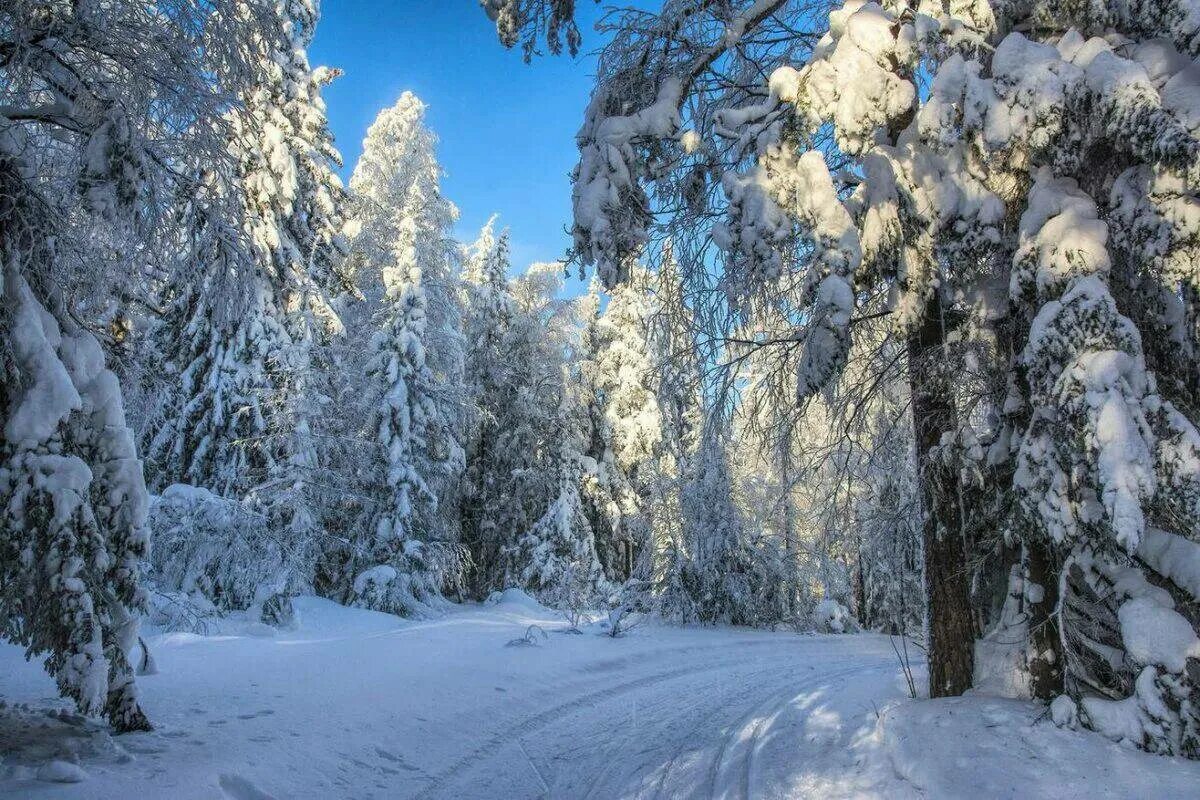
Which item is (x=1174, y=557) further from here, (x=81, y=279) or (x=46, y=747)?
(x=81, y=279)

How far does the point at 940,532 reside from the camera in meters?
5.69

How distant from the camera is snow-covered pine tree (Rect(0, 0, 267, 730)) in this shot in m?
4.04

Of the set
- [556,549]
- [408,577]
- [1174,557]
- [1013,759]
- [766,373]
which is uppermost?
[766,373]

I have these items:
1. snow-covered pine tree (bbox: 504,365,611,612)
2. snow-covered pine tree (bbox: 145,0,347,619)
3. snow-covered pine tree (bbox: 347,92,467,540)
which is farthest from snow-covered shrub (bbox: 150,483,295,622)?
snow-covered pine tree (bbox: 504,365,611,612)

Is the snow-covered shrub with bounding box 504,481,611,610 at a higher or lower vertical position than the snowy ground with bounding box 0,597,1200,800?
higher

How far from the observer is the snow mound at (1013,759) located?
366 centimetres

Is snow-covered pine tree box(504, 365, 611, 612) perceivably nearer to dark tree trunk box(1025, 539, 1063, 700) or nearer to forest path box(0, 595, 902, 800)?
forest path box(0, 595, 902, 800)

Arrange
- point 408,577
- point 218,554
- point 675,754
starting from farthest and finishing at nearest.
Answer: point 408,577 < point 218,554 < point 675,754

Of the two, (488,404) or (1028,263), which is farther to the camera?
(488,404)

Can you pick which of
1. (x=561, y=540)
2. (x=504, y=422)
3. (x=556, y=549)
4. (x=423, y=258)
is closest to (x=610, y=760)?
(x=561, y=540)

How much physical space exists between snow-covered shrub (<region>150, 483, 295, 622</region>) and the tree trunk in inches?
386

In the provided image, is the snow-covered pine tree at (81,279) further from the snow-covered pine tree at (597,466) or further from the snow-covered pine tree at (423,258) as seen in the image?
the snow-covered pine tree at (597,466)

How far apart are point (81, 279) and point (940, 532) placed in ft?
22.1

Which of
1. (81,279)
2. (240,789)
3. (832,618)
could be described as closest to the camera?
(240,789)
